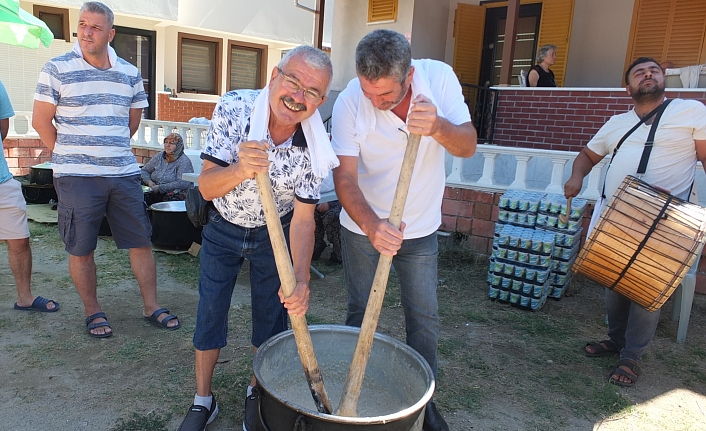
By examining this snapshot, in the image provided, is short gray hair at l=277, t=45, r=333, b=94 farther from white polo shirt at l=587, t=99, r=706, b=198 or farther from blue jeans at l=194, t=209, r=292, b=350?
white polo shirt at l=587, t=99, r=706, b=198

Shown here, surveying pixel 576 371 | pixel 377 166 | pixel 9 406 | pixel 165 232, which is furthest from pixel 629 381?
pixel 165 232

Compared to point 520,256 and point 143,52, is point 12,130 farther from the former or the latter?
point 520,256

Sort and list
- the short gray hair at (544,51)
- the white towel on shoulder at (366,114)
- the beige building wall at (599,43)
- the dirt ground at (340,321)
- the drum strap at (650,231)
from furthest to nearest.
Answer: the beige building wall at (599,43) < the short gray hair at (544,51) < the drum strap at (650,231) < the dirt ground at (340,321) < the white towel on shoulder at (366,114)

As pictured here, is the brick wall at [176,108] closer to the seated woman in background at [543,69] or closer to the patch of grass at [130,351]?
the seated woman in background at [543,69]

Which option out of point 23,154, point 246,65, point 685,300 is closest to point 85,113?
point 685,300

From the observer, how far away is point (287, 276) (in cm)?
178

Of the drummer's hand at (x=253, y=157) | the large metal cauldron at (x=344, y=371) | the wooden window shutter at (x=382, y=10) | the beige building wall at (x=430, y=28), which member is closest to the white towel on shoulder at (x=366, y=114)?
the drummer's hand at (x=253, y=157)

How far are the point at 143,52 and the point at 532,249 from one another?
10894 millimetres

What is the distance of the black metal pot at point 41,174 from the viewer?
718cm

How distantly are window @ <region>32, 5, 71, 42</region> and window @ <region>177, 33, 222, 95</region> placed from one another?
239 centimetres

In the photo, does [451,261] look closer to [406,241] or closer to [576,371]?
[576,371]

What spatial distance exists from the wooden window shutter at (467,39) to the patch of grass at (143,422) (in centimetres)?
767

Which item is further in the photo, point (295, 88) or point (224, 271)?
point (224, 271)

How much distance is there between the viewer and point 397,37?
1.86m
